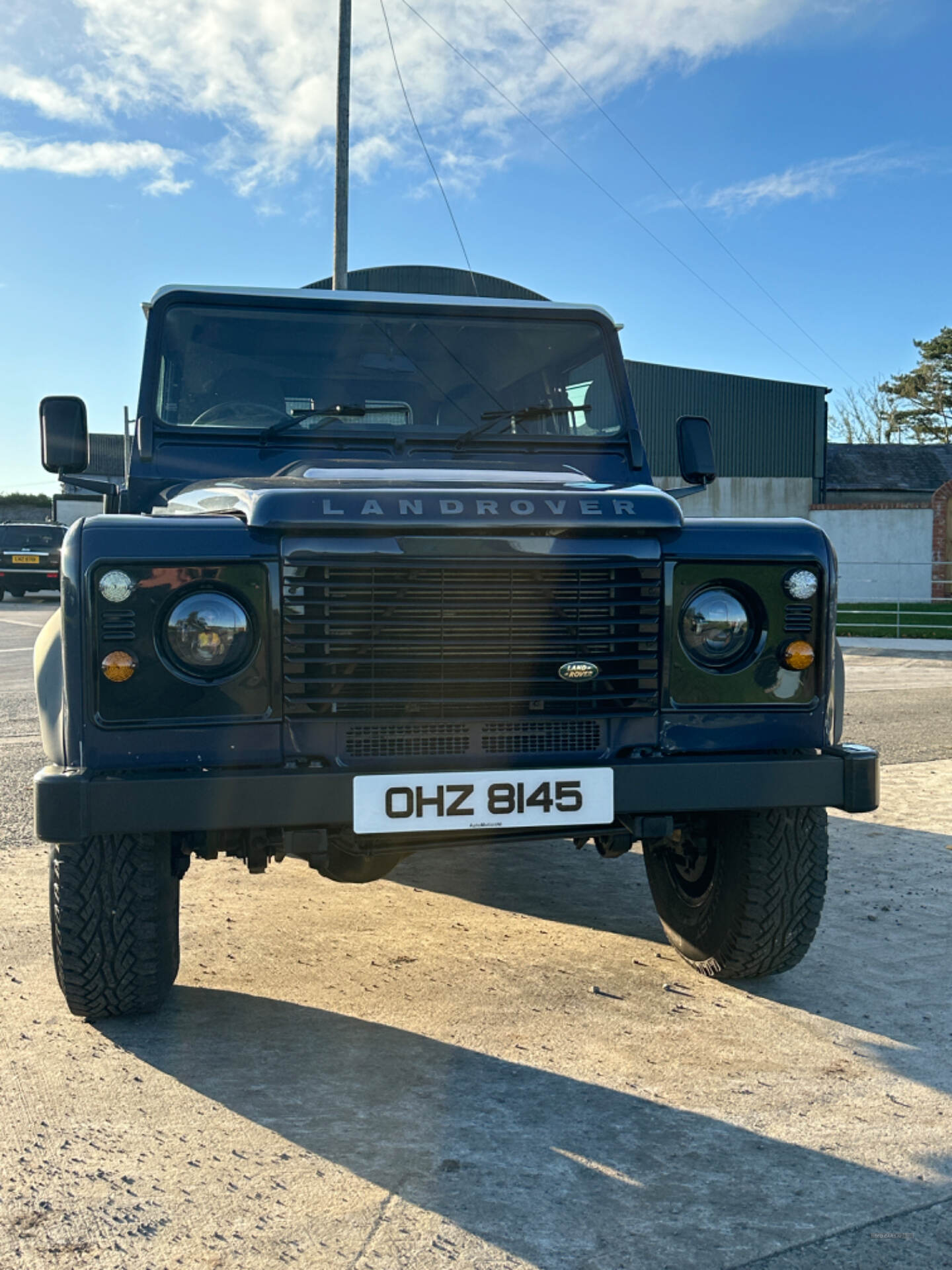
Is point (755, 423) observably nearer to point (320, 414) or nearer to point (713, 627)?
point (320, 414)

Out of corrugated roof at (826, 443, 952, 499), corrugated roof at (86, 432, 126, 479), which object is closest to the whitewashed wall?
corrugated roof at (826, 443, 952, 499)

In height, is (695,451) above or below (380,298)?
below

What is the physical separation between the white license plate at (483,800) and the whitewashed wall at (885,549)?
82.8 ft

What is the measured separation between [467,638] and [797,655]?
3.00ft

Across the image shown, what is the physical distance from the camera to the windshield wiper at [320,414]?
4250 millimetres

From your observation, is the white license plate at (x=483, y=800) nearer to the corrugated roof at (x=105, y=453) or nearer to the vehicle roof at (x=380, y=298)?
the vehicle roof at (x=380, y=298)

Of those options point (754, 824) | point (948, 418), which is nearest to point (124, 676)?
point (754, 824)

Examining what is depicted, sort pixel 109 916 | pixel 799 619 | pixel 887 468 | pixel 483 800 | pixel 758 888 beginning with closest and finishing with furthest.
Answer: pixel 483 800 → pixel 109 916 → pixel 799 619 → pixel 758 888 → pixel 887 468

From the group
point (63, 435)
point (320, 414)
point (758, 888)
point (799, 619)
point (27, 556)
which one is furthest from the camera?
point (27, 556)

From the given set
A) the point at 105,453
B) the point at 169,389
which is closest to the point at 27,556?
the point at 105,453

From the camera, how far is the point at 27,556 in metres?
24.9

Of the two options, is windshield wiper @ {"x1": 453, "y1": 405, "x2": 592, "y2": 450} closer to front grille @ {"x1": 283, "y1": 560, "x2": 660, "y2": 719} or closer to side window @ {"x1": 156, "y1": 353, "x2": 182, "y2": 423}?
side window @ {"x1": 156, "y1": 353, "x2": 182, "y2": 423}

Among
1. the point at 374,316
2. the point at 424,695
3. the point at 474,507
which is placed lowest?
the point at 424,695

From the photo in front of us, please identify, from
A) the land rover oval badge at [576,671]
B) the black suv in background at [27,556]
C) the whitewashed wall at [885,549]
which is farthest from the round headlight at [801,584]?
the whitewashed wall at [885,549]
